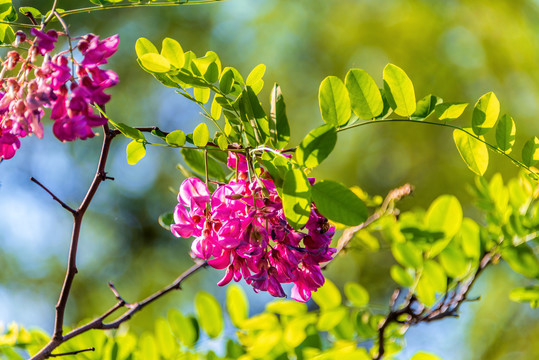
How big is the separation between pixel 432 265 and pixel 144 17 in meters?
3.49

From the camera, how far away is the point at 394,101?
25.1 inches

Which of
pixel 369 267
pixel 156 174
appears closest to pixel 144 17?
pixel 156 174

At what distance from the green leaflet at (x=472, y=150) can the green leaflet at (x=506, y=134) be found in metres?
0.02

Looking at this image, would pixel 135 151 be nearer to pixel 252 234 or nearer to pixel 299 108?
pixel 252 234

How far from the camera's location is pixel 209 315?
0.93 metres

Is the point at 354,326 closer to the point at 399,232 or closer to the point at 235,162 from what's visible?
the point at 399,232

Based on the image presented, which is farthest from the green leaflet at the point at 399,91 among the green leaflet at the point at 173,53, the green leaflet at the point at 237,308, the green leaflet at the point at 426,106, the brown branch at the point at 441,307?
A: the green leaflet at the point at 237,308

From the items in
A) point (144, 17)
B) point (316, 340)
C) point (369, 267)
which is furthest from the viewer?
point (144, 17)

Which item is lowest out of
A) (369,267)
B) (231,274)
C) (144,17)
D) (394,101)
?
(369,267)

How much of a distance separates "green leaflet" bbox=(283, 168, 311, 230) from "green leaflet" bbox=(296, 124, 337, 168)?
0.03 metres

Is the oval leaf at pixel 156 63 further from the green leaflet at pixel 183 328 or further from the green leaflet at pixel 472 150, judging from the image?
the green leaflet at pixel 183 328

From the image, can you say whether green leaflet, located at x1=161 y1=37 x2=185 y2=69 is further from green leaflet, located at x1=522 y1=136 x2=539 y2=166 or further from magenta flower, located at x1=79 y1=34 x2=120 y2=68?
green leaflet, located at x1=522 y1=136 x2=539 y2=166

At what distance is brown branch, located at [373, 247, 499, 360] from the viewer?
0.84 meters

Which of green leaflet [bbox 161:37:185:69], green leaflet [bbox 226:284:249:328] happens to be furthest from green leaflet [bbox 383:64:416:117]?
green leaflet [bbox 226:284:249:328]
